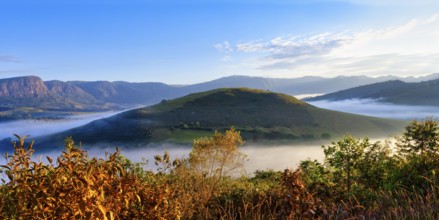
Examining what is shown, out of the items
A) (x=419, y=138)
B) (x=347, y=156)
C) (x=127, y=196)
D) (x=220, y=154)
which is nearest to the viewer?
(x=127, y=196)

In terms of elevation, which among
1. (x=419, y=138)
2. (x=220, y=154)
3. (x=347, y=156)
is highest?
(x=419, y=138)

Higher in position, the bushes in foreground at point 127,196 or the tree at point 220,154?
the bushes in foreground at point 127,196

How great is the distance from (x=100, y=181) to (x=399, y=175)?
14590mm

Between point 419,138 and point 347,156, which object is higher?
point 419,138

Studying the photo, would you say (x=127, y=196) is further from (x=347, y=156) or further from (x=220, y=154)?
(x=220, y=154)

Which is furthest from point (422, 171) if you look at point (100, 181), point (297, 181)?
point (100, 181)

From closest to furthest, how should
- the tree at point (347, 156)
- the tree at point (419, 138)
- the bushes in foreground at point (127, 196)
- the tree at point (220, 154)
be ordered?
the bushes in foreground at point (127, 196) → the tree at point (419, 138) → the tree at point (347, 156) → the tree at point (220, 154)

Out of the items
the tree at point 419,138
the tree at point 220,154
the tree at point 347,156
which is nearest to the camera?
the tree at point 419,138

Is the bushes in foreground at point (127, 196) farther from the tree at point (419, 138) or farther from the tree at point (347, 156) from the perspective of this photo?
the tree at point (347, 156)

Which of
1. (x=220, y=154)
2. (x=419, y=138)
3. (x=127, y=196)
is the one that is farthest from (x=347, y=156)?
(x=127, y=196)

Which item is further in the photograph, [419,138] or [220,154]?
[220,154]

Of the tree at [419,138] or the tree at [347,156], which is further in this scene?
the tree at [347,156]

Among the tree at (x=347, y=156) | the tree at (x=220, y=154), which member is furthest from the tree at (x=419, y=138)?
the tree at (x=220, y=154)

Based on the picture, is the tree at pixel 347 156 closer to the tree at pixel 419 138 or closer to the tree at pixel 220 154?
the tree at pixel 419 138
